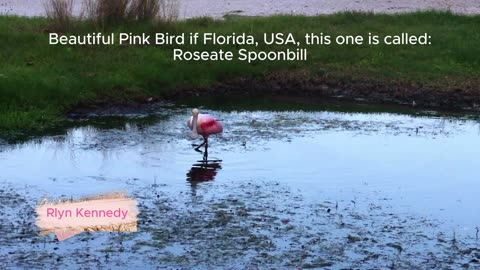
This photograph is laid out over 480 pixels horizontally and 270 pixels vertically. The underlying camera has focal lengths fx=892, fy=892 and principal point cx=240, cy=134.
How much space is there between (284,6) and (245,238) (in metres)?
14.2

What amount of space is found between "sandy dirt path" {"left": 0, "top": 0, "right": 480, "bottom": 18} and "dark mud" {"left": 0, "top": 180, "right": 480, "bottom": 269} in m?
11.2

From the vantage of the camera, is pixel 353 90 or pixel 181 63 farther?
pixel 181 63

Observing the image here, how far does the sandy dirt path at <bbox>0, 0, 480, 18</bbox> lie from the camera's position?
20859mm

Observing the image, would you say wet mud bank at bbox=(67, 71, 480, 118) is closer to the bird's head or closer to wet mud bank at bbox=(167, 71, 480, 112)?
wet mud bank at bbox=(167, 71, 480, 112)

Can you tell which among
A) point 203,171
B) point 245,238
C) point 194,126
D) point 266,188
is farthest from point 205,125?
point 245,238

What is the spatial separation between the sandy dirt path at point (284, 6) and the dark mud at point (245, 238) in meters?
11.2

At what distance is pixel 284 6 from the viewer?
71.9ft

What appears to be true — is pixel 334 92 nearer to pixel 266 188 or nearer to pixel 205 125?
pixel 205 125

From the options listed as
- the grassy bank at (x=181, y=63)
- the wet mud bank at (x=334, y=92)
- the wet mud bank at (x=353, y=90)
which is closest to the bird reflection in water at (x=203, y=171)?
the grassy bank at (x=181, y=63)

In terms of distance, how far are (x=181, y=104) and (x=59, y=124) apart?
2513mm

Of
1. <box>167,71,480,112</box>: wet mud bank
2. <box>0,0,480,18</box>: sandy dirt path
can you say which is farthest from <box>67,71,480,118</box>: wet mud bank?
<box>0,0,480,18</box>: sandy dirt path

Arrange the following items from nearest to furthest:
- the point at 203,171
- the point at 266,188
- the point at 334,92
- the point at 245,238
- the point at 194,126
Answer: the point at 245,238
the point at 266,188
the point at 203,171
the point at 194,126
the point at 334,92

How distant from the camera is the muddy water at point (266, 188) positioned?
799 cm

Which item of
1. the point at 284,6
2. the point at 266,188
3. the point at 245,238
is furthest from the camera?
the point at 284,6
